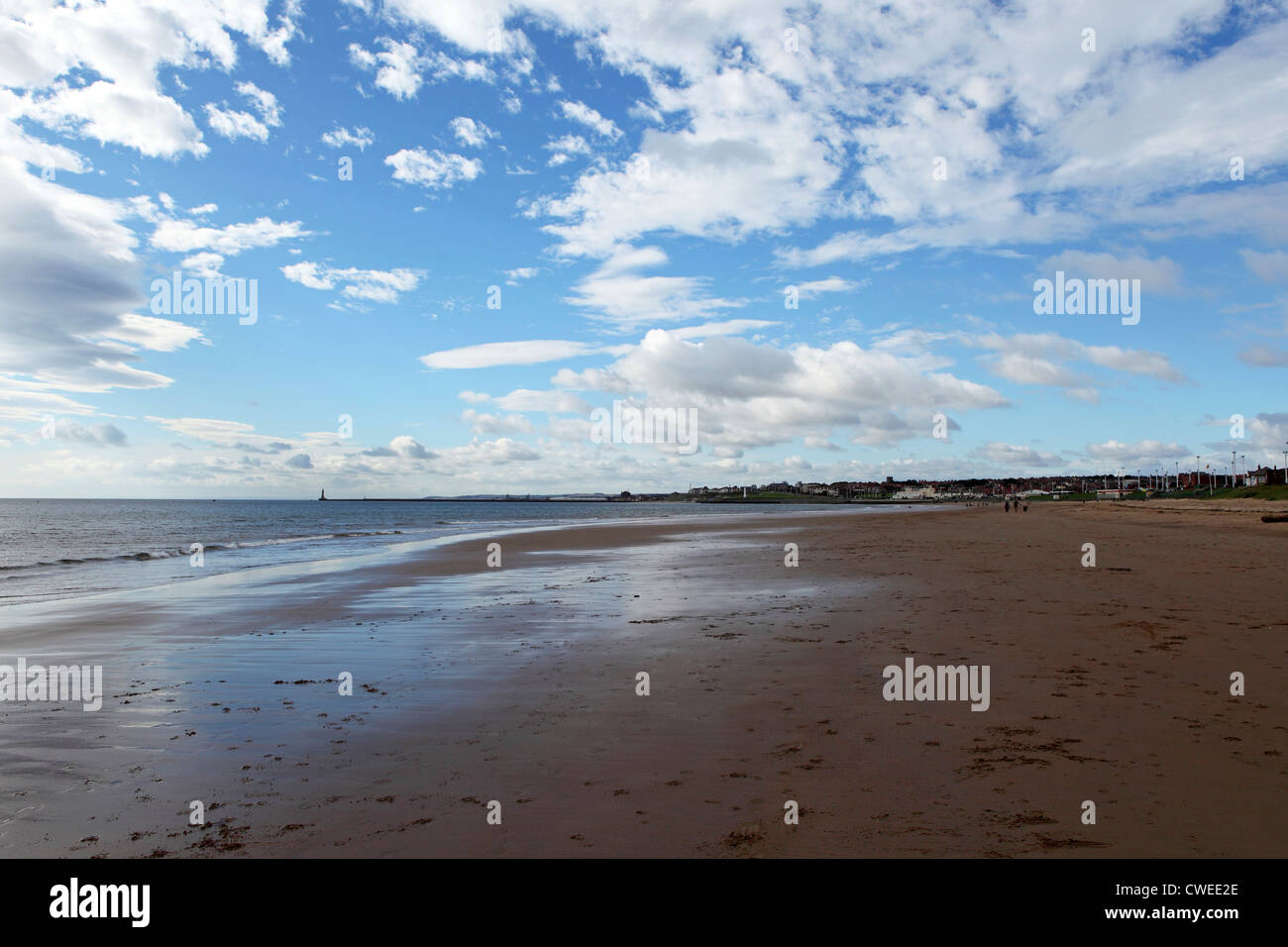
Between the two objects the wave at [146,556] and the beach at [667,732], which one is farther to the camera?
the wave at [146,556]

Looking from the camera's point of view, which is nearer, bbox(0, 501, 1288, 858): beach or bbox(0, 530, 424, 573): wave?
bbox(0, 501, 1288, 858): beach

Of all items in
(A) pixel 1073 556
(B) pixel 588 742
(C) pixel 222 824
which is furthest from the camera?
(A) pixel 1073 556

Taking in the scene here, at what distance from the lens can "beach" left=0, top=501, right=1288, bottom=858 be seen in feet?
17.3

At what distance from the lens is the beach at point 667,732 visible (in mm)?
5281

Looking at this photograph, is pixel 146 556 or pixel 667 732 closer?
pixel 667 732

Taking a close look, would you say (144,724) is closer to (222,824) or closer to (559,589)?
(222,824)

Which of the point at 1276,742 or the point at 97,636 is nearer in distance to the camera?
the point at 1276,742

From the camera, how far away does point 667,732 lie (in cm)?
761

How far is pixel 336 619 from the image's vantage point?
16.0 m
